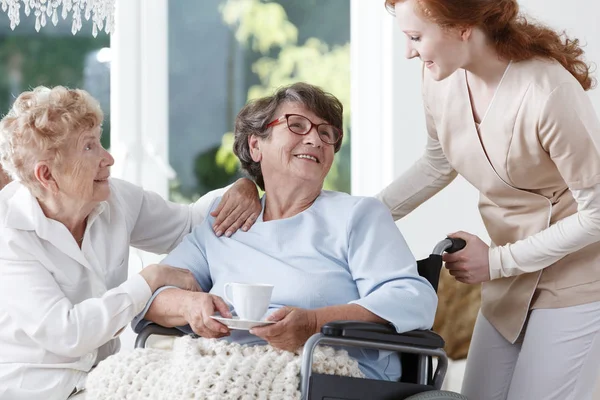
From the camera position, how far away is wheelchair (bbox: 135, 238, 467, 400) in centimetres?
172

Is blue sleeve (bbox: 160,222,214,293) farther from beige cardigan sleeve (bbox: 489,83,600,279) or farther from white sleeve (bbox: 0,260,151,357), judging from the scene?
beige cardigan sleeve (bbox: 489,83,600,279)

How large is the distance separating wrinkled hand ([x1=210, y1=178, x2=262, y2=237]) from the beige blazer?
1.74 feet

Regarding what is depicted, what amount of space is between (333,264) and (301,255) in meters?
0.08

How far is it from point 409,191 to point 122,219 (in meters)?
0.82

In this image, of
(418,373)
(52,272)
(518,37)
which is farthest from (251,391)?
(518,37)

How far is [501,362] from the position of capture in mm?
2209

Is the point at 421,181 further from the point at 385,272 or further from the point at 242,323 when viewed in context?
the point at 242,323

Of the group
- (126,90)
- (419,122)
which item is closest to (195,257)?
(126,90)

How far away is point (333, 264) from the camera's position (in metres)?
2.06

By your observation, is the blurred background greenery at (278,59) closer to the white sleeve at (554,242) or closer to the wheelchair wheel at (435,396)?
the white sleeve at (554,242)

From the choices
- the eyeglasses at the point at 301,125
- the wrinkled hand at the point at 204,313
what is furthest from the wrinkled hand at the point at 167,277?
the eyeglasses at the point at 301,125

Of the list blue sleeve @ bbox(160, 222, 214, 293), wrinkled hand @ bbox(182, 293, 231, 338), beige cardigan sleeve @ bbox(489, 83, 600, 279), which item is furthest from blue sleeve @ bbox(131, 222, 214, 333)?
beige cardigan sleeve @ bbox(489, 83, 600, 279)

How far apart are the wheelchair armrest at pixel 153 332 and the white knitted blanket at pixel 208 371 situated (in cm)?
19

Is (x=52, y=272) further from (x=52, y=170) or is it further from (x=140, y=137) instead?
(x=140, y=137)
